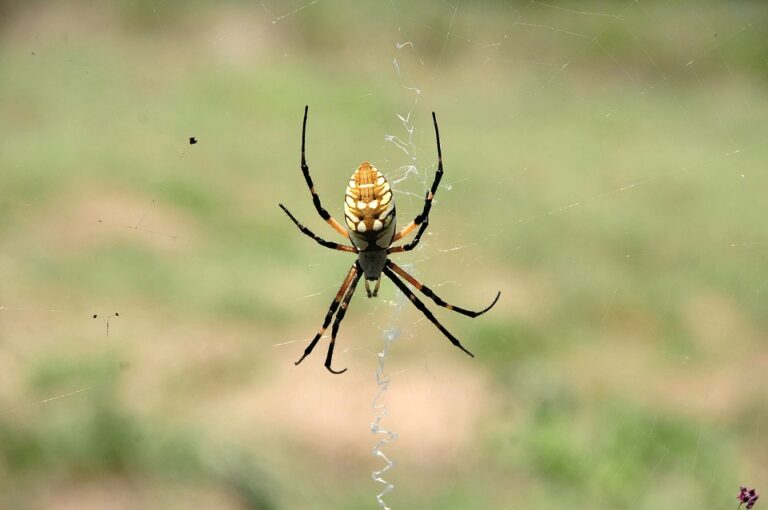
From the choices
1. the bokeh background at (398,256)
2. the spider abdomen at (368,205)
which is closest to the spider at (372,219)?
the spider abdomen at (368,205)

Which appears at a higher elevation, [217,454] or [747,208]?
[217,454]

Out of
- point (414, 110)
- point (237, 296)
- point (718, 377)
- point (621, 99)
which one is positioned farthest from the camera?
point (621, 99)

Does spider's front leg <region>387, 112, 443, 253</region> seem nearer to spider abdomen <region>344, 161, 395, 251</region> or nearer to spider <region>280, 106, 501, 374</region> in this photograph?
spider <region>280, 106, 501, 374</region>

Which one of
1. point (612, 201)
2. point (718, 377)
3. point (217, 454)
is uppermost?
point (217, 454)

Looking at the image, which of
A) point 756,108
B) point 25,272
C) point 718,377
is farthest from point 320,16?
point 718,377

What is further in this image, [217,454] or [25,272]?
[25,272]

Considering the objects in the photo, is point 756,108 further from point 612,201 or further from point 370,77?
point 370,77

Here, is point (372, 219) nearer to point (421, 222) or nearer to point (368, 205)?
point (368, 205)
